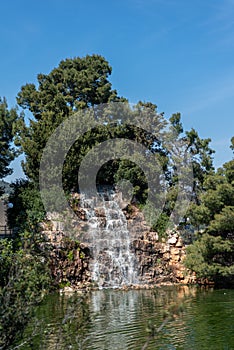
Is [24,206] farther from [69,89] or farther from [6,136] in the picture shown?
[69,89]

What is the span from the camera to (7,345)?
367 centimetres

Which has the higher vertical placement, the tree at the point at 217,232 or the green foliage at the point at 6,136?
the green foliage at the point at 6,136

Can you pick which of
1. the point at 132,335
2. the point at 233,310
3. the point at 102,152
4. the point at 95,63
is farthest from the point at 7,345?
the point at 95,63

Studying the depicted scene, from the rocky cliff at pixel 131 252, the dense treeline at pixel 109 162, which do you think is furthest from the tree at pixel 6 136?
the rocky cliff at pixel 131 252

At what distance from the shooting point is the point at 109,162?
21.0 m

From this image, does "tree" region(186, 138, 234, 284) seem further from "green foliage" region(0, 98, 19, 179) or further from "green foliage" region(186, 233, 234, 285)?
"green foliage" region(0, 98, 19, 179)

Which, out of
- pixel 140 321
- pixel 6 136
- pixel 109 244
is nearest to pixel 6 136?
pixel 6 136

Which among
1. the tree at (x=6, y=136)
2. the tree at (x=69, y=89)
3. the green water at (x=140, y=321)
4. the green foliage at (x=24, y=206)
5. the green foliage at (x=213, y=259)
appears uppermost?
the tree at (x=69, y=89)

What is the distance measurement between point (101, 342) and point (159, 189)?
1358 centimetres

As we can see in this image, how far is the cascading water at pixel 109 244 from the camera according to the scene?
17.5m

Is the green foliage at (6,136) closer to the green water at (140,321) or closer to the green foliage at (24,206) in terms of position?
the green foliage at (24,206)

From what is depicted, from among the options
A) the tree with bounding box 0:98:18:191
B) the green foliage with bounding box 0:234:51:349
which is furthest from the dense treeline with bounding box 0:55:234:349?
the green foliage with bounding box 0:234:51:349

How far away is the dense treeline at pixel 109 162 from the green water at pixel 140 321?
157 centimetres

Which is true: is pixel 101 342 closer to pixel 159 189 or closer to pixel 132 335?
pixel 132 335
